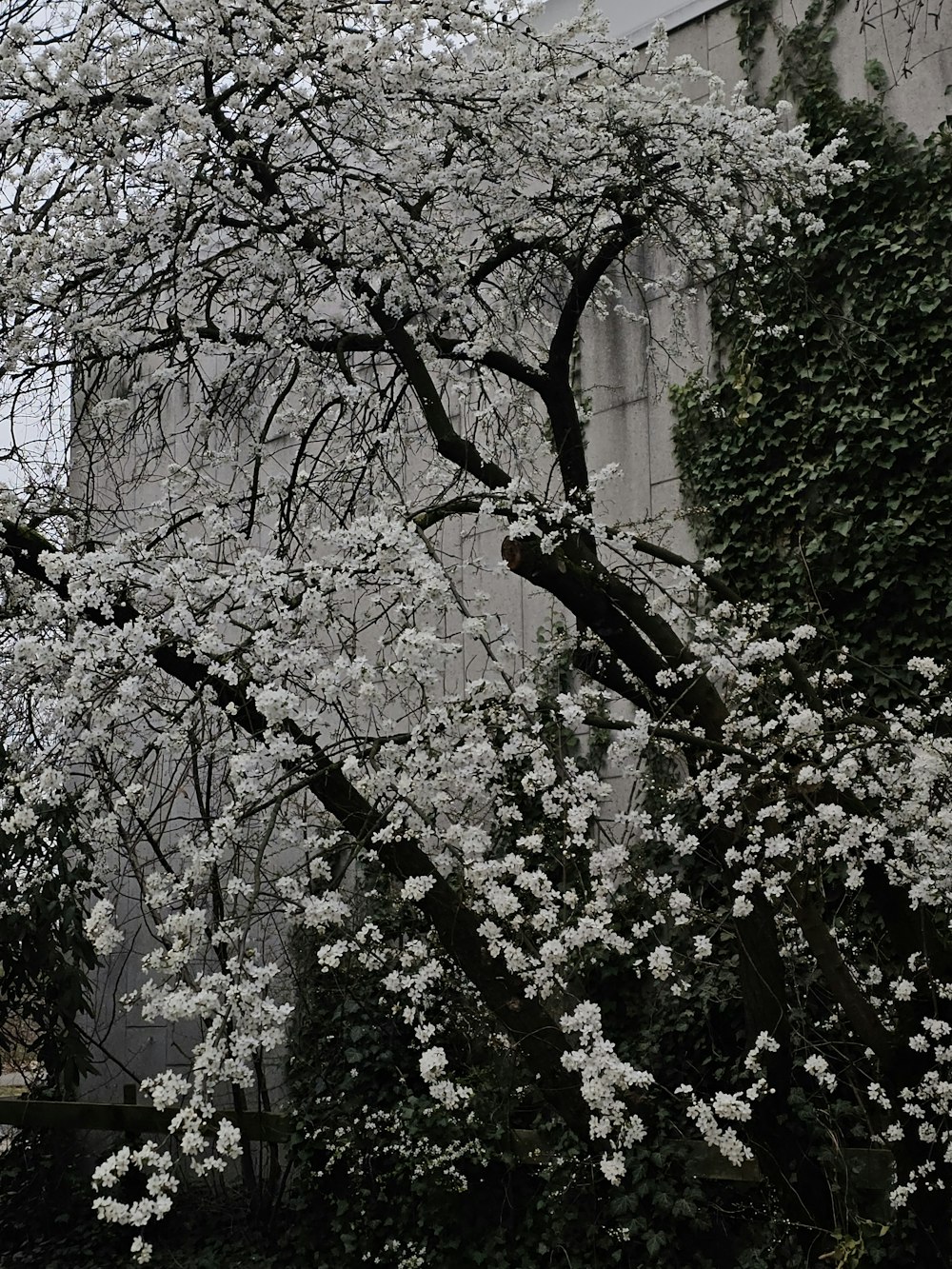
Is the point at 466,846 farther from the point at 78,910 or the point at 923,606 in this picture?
the point at 923,606

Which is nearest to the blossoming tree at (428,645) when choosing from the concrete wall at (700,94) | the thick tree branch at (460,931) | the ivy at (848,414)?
the thick tree branch at (460,931)

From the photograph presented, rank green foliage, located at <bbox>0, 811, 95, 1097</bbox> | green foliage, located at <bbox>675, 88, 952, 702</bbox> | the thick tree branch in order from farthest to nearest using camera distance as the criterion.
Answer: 1. green foliage, located at <bbox>675, 88, 952, 702</bbox>
2. green foliage, located at <bbox>0, 811, 95, 1097</bbox>
3. the thick tree branch

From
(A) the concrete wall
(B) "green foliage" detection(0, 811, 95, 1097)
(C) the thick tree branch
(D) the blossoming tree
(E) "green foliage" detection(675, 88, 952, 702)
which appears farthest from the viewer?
(A) the concrete wall

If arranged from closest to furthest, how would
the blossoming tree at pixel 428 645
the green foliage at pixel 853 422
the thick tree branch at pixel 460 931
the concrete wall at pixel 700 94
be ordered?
1. the blossoming tree at pixel 428 645
2. the thick tree branch at pixel 460 931
3. the green foliage at pixel 853 422
4. the concrete wall at pixel 700 94

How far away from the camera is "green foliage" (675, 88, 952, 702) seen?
459 centimetres

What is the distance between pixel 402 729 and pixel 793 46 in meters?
3.50

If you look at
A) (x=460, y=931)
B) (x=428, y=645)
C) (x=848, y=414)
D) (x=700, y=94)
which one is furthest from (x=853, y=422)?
(x=460, y=931)

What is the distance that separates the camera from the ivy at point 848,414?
459cm

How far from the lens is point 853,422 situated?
4.82 m

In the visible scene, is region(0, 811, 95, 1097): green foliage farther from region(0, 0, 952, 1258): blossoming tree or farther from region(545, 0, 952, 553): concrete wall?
region(545, 0, 952, 553): concrete wall

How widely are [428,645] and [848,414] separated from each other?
269 centimetres

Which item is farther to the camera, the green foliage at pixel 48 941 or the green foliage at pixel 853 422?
the green foliage at pixel 853 422

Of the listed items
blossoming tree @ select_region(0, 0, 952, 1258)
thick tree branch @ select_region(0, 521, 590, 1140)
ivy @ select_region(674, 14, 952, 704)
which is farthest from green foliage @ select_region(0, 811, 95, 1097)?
ivy @ select_region(674, 14, 952, 704)

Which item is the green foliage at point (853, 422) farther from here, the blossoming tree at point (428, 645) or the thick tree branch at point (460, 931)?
the thick tree branch at point (460, 931)
